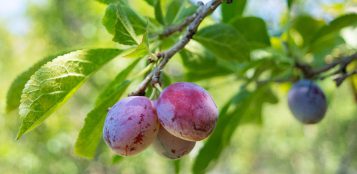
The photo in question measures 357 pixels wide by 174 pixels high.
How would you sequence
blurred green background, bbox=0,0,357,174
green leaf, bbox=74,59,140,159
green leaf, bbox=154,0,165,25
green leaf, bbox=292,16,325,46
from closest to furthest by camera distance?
green leaf, bbox=74,59,140,159 → green leaf, bbox=154,0,165,25 → green leaf, bbox=292,16,325,46 → blurred green background, bbox=0,0,357,174

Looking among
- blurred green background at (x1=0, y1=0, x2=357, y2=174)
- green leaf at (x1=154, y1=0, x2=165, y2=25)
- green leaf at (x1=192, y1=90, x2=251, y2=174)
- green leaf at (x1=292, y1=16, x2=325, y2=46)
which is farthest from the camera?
blurred green background at (x1=0, y1=0, x2=357, y2=174)

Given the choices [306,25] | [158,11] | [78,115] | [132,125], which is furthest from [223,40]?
[78,115]

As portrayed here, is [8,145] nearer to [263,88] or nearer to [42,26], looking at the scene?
[42,26]

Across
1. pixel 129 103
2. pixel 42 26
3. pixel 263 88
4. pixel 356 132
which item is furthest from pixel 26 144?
pixel 129 103

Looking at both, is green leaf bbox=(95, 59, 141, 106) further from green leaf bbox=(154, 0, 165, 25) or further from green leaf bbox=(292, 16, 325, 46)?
green leaf bbox=(292, 16, 325, 46)

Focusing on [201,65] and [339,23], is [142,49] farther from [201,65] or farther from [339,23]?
[339,23]

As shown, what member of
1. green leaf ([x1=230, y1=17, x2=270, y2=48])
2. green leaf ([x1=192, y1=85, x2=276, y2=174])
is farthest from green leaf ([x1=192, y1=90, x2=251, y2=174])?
green leaf ([x1=230, y1=17, x2=270, y2=48])

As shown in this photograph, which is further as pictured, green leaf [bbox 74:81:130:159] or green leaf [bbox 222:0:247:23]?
green leaf [bbox 222:0:247:23]

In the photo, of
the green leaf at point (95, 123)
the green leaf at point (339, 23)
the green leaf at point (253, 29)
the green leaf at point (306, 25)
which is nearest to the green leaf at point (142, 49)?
the green leaf at point (95, 123)
